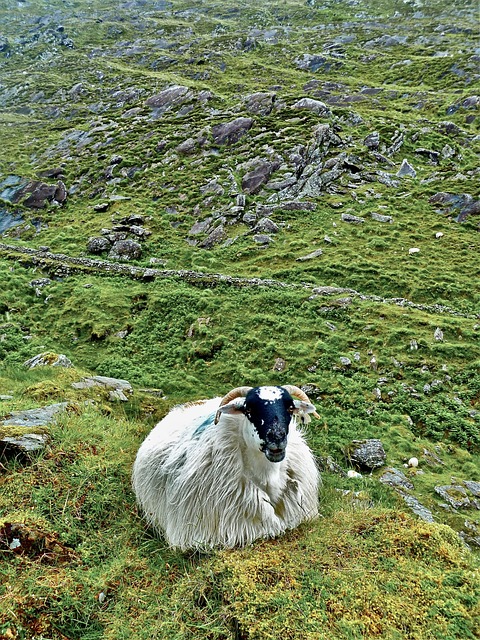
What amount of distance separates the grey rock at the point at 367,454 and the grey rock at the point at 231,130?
114 ft

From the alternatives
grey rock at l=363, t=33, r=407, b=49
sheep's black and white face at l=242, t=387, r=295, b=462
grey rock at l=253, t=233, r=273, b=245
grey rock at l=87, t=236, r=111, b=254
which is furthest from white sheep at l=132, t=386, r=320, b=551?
grey rock at l=363, t=33, r=407, b=49

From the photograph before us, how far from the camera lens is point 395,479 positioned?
1002 centimetres

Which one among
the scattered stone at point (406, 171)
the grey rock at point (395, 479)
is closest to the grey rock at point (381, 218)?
the scattered stone at point (406, 171)

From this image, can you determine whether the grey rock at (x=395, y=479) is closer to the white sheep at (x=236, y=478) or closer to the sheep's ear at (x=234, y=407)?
the white sheep at (x=236, y=478)

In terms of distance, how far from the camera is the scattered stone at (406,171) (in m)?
32.0

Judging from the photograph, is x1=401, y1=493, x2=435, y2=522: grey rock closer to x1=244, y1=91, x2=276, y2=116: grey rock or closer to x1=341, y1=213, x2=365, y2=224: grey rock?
x1=341, y1=213, x2=365, y2=224: grey rock

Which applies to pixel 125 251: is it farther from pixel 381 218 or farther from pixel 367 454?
pixel 367 454

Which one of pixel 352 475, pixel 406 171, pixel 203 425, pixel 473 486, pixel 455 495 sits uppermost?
pixel 203 425

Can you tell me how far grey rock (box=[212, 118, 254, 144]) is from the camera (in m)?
39.5

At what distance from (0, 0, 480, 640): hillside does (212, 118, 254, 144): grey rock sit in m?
0.41

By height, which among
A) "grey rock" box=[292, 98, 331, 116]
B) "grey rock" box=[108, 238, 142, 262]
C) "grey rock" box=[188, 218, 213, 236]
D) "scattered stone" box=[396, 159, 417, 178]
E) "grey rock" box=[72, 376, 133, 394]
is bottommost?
"grey rock" box=[188, 218, 213, 236]

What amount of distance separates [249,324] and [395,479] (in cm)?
1041

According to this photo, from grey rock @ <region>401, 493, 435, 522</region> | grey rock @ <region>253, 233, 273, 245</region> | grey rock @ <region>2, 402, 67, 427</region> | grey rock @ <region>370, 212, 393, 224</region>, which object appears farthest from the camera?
grey rock @ <region>370, 212, 393, 224</region>

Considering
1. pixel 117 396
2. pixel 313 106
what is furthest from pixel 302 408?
pixel 313 106
